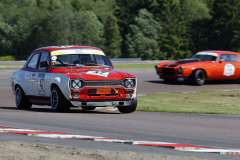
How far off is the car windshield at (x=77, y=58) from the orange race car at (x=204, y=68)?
38.5 feet

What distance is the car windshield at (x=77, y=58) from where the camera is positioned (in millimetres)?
12273

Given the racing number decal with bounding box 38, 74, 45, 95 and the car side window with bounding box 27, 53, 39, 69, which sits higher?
the car side window with bounding box 27, 53, 39, 69

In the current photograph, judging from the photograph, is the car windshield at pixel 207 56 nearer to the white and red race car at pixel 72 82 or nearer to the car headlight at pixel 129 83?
the white and red race car at pixel 72 82

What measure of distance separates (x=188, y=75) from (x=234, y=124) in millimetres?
14465

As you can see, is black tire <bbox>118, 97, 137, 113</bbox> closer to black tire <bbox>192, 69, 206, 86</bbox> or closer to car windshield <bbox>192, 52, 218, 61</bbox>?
black tire <bbox>192, 69, 206, 86</bbox>

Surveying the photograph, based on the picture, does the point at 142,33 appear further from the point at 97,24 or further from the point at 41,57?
the point at 41,57

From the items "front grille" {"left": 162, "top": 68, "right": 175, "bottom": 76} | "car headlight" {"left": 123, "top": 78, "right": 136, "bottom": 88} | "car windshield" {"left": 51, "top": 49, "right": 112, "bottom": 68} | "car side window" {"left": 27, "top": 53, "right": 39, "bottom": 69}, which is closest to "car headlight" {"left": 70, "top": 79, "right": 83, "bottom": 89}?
"car headlight" {"left": 123, "top": 78, "right": 136, "bottom": 88}

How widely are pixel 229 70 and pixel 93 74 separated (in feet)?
48.1

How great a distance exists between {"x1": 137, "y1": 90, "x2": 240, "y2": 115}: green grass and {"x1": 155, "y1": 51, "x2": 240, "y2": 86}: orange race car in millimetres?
5606

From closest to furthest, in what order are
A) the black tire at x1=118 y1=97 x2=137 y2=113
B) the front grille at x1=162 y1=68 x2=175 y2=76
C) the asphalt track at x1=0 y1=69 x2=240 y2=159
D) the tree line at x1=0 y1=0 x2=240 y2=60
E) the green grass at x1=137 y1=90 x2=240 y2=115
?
the asphalt track at x1=0 y1=69 x2=240 y2=159 → the black tire at x1=118 y1=97 x2=137 y2=113 → the green grass at x1=137 y1=90 x2=240 y2=115 → the front grille at x1=162 y1=68 x2=175 y2=76 → the tree line at x1=0 y1=0 x2=240 y2=60

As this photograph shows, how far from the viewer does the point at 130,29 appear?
102688mm

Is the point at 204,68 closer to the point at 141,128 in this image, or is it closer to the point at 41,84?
the point at 41,84

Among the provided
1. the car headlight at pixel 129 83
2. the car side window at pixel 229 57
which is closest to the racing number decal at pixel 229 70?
the car side window at pixel 229 57

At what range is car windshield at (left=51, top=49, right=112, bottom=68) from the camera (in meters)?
12.3
